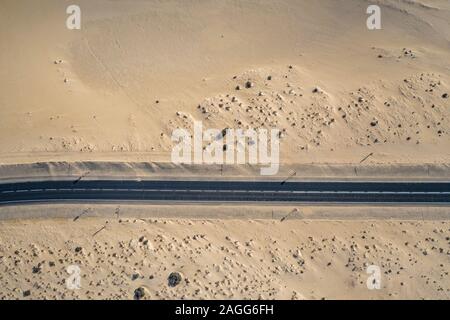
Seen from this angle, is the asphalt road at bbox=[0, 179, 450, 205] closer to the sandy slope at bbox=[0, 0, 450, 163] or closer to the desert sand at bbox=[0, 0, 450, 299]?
the desert sand at bbox=[0, 0, 450, 299]

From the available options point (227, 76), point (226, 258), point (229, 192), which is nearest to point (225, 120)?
point (227, 76)

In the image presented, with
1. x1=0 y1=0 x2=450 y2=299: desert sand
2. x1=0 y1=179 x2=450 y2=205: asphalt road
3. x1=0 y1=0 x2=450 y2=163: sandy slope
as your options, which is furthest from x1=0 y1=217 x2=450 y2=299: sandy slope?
x1=0 y1=0 x2=450 y2=163: sandy slope

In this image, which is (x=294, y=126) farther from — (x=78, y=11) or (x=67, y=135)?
(x=78, y=11)

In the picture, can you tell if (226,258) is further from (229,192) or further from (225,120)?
(225,120)

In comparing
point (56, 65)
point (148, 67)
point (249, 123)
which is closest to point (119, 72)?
point (148, 67)

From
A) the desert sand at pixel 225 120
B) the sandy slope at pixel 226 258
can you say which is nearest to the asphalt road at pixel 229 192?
the desert sand at pixel 225 120

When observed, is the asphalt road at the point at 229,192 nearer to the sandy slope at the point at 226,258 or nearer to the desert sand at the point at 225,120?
the desert sand at the point at 225,120
